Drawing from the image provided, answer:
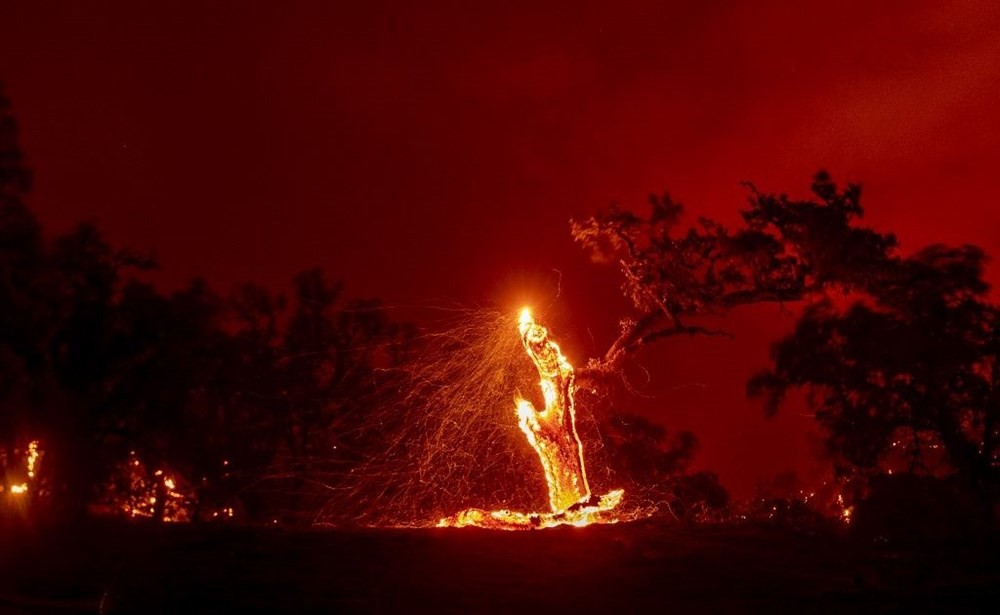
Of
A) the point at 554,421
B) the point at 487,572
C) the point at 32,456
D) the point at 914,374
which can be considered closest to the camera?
the point at 487,572

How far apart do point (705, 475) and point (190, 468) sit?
1288 centimetres

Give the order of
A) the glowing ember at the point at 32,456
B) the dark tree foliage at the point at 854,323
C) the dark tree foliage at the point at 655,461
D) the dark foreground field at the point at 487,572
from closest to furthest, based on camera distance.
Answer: the dark foreground field at the point at 487,572 → the dark tree foliage at the point at 854,323 → the dark tree foliage at the point at 655,461 → the glowing ember at the point at 32,456

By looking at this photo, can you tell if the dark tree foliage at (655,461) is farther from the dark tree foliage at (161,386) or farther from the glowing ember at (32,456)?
the glowing ember at (32,456)

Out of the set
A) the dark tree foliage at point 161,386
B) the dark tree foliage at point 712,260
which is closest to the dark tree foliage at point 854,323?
the dark tree foliage at point 712,260

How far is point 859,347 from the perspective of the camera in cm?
1739

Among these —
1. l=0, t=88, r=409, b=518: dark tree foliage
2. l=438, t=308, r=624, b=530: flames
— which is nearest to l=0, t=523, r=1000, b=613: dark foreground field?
l=438, t=308, r=624, b=530: flames

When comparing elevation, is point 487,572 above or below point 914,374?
below

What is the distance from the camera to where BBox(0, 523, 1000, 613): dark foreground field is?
8953mm

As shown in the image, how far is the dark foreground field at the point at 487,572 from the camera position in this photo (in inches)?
352

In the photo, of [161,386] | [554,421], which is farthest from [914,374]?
[161,386]

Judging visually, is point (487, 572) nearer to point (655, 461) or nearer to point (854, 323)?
point (854, 323)

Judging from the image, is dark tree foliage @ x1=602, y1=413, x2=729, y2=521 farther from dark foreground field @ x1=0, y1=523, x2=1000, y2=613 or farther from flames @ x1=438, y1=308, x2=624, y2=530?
dark foreground field @ x1=0, y1=523, x2=1000, y2=613

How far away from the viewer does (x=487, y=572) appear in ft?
32.2

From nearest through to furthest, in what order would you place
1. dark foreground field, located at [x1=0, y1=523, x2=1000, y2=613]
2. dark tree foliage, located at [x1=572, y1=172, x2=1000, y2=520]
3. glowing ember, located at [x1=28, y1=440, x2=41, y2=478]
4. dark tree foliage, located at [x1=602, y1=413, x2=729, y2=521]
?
dark foreground field, located at [x1=0, y1=523, x2=1000, y2=613], dark tree foliage, located at [x1=572, y1=172, x2=1000, y2=520], dark tree foliage, located at [x1=602, y1=413, x2=729, y2=521], glowing ember, located at [x1=28, y1=440, x2=41, y2=478]
